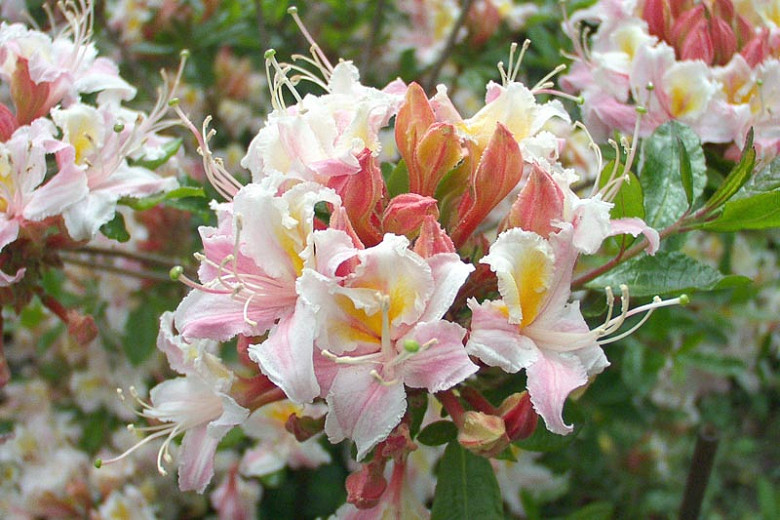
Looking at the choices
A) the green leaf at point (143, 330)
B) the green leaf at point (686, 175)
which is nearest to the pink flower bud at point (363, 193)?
the green leaf at point (686, 175)

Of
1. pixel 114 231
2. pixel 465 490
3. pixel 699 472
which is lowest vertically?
pixel 699 472

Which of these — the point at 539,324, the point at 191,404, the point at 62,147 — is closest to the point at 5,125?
the point at 62,147

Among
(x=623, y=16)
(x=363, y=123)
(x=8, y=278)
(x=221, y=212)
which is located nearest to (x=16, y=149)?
(x=8, y=278)

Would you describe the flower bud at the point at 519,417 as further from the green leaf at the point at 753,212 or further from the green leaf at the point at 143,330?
the green leaf at the point at 143,330

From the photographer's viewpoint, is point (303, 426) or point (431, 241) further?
A: point (303, 426)

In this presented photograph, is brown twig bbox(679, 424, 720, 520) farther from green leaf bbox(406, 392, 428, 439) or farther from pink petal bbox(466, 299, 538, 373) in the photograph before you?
pink petal bbox(466, 299, 538, 373)

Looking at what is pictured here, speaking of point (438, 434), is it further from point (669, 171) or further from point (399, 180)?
point (669, 171)
